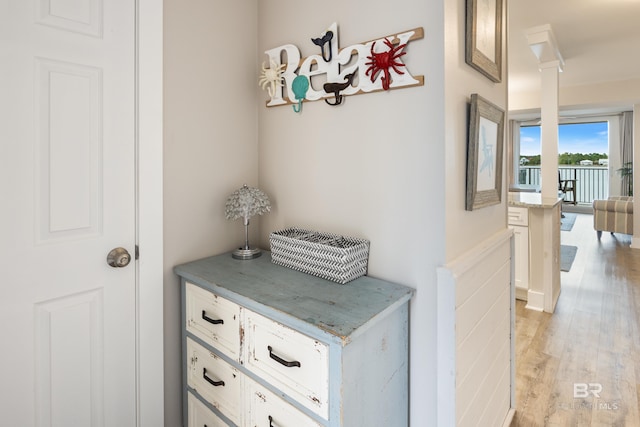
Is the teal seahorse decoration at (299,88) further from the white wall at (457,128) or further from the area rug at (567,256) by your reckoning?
the area rug at (567,256)

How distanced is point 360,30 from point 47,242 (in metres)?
1.29

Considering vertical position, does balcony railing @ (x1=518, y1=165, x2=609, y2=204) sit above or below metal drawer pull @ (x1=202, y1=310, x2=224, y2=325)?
above

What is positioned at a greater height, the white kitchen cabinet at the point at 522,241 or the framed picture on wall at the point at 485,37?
the framed picture on wall at the point at 485,37

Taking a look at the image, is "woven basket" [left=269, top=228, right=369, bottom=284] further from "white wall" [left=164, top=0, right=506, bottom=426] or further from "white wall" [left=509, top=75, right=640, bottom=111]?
"white wall" [left=509, top=75, right=640, bottom=111]

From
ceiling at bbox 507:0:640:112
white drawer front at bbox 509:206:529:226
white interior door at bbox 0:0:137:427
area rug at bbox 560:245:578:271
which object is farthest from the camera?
area rug at bbox 560:245:578:271

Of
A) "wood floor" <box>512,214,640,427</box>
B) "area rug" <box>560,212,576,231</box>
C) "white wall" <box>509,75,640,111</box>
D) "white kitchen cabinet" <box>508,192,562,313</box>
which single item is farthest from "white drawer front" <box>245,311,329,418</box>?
"area rug" <box>560,212,576,231</box>

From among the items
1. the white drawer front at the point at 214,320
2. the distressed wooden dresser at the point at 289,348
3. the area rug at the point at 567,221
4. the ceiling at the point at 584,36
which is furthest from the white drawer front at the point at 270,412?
the area rug at the point at 567,221

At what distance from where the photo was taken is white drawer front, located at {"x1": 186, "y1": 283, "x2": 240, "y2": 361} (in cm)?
121

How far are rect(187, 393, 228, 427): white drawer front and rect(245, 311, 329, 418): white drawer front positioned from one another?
1.14ft

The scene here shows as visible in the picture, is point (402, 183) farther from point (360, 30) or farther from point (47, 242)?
point (47, 242)

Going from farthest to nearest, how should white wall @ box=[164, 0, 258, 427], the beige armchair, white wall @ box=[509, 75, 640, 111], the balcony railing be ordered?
1. the balcony railing
2. the beige armchair
3. white wall @ box=[509, 75, 640, 111]
4. white wall @ box=[164, 0, 258, 427]

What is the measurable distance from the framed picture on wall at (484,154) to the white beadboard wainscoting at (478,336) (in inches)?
7.9

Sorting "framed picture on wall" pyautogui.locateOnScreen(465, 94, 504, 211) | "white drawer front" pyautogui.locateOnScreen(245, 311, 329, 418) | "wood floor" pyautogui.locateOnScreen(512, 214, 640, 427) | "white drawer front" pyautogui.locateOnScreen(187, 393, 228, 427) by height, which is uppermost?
"framed picture on wall" pyautogui.locateOnScreen(465, 94, 504, 211)

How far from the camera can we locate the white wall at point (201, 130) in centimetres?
143
